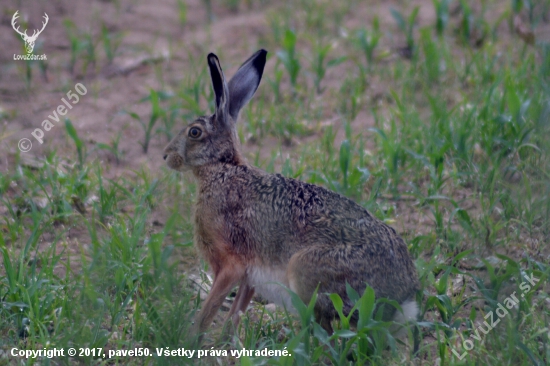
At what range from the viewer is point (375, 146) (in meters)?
7.07

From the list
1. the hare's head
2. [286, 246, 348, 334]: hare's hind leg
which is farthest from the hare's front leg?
the hare's head

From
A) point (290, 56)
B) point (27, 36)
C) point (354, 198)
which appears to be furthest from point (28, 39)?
point (354, 198)

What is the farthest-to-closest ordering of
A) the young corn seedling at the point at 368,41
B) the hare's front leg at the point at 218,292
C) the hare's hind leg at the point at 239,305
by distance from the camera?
1. the young corn seedling at the point at 368,41
2. the hare's hind leg at the point at 239,305
3. the hare's front leg at the point at 218,292

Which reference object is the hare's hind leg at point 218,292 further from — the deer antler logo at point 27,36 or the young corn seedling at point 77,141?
the deer antler logo at point 27,36

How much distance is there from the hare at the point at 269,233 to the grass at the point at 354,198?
0.18 meters

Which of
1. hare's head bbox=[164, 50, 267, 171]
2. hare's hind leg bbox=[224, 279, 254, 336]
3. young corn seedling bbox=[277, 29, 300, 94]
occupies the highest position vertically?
young corn seedling bbox=[277, 29, 300, 94]

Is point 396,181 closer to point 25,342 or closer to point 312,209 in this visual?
point 312,209

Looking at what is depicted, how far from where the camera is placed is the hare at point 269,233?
4.40 m

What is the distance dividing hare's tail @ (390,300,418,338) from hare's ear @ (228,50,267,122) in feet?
7.13

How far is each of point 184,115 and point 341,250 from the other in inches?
127

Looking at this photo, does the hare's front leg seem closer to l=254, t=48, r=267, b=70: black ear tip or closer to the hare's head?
the hare's head

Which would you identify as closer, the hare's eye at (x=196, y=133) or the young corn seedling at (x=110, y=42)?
the hare's eye at (x=196, y=133)

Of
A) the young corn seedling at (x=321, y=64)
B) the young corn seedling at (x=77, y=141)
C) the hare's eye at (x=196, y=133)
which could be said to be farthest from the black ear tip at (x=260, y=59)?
the young corn seedling at (x=321, y=64)

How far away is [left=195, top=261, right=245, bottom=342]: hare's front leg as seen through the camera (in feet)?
15.7
